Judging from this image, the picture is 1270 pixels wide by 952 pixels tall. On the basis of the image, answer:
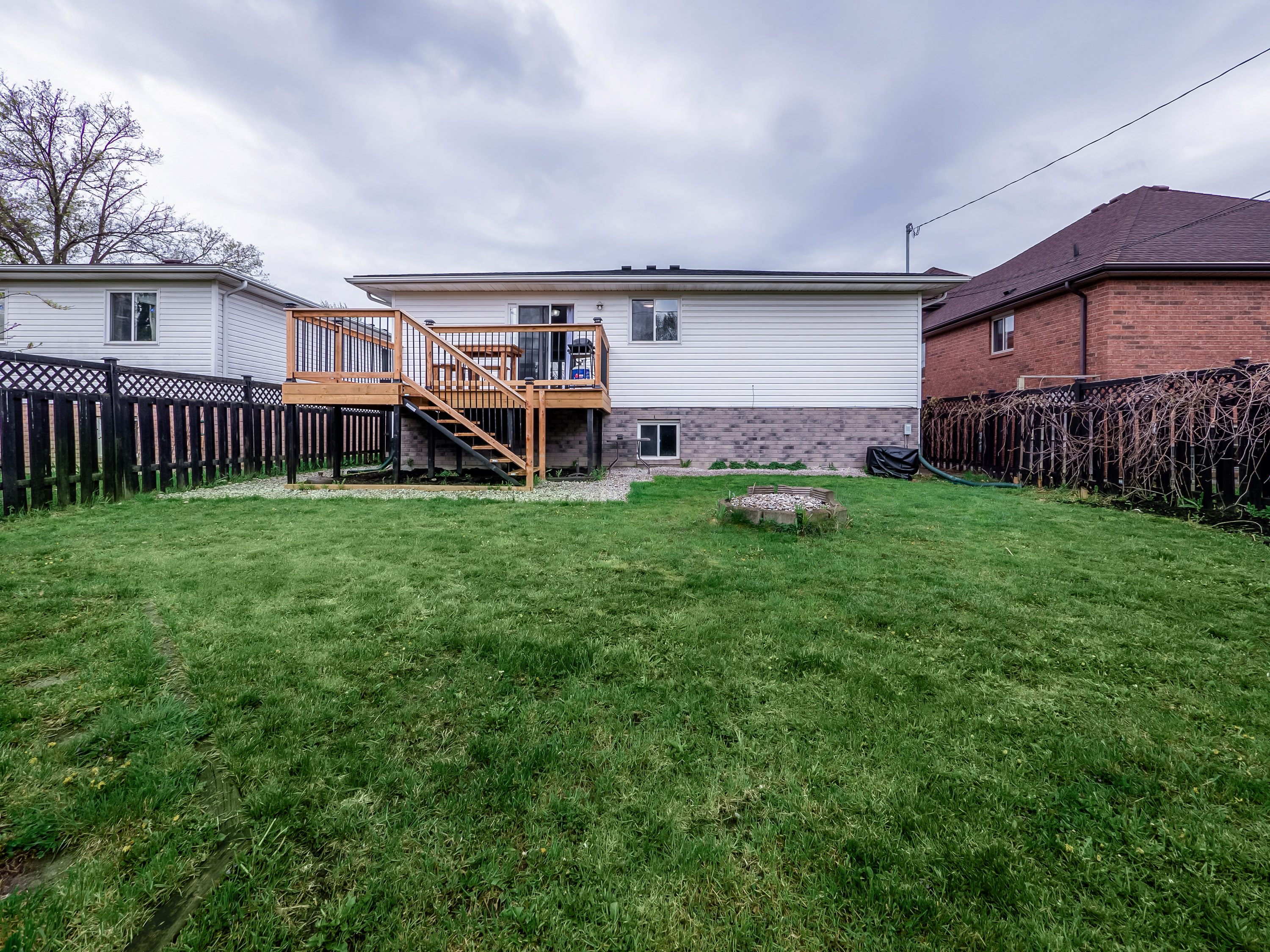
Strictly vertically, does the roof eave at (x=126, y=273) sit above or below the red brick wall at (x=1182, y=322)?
above

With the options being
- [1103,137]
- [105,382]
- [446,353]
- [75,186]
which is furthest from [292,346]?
[75,186]

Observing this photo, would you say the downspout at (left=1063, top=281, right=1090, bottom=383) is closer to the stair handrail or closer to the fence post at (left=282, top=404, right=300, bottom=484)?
the stair handrail

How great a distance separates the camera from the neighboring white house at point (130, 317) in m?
13.1

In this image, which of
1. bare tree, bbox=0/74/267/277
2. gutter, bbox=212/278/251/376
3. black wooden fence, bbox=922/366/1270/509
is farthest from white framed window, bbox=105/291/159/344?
black wooden fence, bbox=922/366/1270/509

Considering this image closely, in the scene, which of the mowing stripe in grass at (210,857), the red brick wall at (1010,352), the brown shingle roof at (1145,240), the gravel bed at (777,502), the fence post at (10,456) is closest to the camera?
the mowing stripe in grass at (210,857)

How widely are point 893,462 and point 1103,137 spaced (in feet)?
25.2

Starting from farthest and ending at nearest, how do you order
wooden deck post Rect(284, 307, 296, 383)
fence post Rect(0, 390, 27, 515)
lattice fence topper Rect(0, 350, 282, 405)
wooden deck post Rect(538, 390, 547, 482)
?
1. wooden deck post Rect(538, 390, 547, 482)
2. wooden deck post Rect(284, 307, 296, 383)
3. lattice fence topper Rect(0, 350, 282, 405)
4. fence post Rect(0, 390, 27, 515)

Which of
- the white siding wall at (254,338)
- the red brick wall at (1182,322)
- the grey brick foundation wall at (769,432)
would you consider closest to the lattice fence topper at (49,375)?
the white siding wall at (254,338)

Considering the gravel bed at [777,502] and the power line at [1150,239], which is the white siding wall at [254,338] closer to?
the gravel bed at [777,502]

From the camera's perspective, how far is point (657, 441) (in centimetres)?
1205

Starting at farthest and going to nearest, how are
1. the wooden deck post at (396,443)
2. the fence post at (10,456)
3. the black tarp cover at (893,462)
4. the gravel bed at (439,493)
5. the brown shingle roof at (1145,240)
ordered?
the brown shingle roof at (1145,240) → the black tarp cover at (893,462) → the wooden deck post at (396,443) → the gravel bed at (439,493) → the fence post at (10,456)

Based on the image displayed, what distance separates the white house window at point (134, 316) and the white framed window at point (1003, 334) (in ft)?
71.8

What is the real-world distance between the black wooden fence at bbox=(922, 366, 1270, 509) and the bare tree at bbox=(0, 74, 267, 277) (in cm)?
2596

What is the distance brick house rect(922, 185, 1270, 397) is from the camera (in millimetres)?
11164
